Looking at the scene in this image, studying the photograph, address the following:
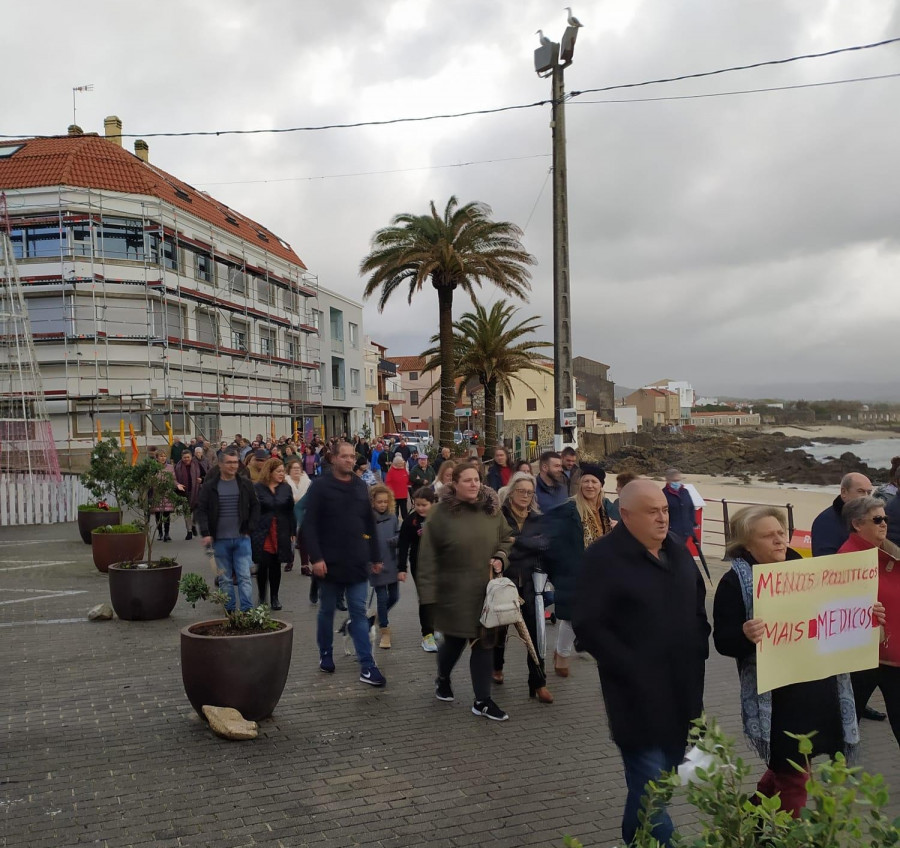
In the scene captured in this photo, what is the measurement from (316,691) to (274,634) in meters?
1.14

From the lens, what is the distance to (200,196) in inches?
1802

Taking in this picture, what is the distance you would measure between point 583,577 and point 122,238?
113 ft

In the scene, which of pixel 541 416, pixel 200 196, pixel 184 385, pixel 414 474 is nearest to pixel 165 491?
pixel 414 474

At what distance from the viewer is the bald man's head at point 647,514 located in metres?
3.43

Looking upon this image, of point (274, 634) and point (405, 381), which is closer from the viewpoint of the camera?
point (274, 634)

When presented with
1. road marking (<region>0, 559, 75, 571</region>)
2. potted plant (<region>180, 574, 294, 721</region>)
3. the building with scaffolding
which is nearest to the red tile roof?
the building with scaffolding

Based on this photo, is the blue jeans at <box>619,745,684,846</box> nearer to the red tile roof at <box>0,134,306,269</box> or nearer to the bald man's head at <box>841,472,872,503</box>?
the bald man's head at <box>841,472,872,503</box>

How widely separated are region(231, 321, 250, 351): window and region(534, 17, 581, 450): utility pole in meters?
28.2

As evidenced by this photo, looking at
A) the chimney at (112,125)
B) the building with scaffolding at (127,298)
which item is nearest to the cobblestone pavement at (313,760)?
the building with scaffolding at (127,298)

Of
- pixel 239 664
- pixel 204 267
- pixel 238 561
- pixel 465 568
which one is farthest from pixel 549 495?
pixel 204 267

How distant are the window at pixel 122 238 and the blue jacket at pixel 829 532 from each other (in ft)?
105

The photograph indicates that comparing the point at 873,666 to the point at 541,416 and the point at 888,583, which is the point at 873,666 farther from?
the point at 541,416

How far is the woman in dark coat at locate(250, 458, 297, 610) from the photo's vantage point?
32.0ft

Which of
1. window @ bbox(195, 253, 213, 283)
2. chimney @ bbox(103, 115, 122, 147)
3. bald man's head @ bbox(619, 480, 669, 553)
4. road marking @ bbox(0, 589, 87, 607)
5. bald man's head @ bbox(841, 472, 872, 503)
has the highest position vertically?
chimney @ bbox(103, 115, 122, 147)
